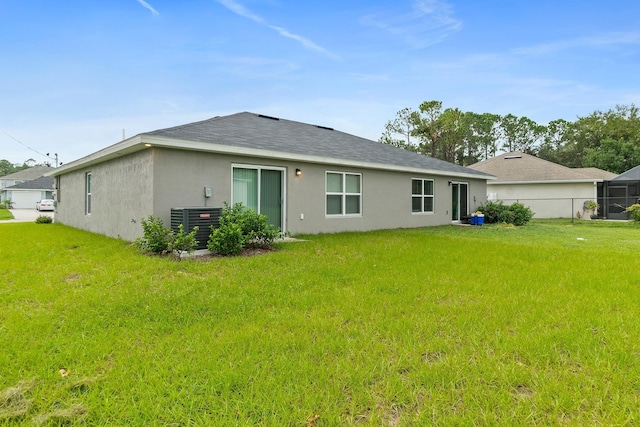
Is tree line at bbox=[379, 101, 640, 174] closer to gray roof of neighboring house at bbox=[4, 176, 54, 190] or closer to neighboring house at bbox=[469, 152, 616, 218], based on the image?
neighboring house at bbox=[469, 152, 616, 218]

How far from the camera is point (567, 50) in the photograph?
43.4 feet

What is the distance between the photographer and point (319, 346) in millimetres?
2689

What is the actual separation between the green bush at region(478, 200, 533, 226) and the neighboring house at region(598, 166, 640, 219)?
29.5ft

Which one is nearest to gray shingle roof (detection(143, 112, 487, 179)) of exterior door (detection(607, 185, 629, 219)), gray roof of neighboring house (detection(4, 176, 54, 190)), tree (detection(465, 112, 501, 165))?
exterior door (detection(607, 185, 629, 219))

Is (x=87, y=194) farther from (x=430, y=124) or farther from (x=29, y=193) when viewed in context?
(x=29, y=193)

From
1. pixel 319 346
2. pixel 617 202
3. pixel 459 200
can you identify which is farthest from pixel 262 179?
pixel 617 202

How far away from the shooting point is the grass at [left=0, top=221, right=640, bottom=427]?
193cm

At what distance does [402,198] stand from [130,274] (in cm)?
960

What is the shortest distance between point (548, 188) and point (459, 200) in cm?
932

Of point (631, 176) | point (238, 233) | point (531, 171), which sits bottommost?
point (238, 233)

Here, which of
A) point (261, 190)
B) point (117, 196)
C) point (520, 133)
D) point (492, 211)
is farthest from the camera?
point (520, 133)

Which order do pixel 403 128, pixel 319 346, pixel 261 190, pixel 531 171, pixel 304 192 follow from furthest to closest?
pixel 403 128, pixel 531 171, pixel 304 192, pixel 261 190, pixel 319 346

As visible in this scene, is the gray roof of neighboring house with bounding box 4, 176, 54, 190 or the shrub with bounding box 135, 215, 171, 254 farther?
the gray roof of neighboring house with bounding box 4, 176, 54, 190

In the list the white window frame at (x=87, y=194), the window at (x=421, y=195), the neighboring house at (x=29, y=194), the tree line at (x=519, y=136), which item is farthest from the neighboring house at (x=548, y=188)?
the neighboring house at (x=29, y=194)
